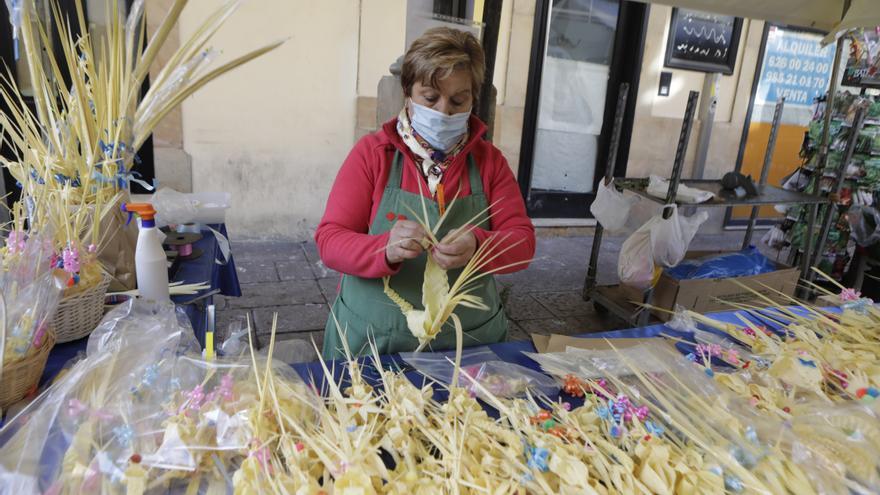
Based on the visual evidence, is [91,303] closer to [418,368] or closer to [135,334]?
[135,334]

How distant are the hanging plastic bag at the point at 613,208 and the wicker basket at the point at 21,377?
3.09m

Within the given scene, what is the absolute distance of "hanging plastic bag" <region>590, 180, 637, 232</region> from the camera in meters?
3.49

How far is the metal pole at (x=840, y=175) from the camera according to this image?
3.56 metres

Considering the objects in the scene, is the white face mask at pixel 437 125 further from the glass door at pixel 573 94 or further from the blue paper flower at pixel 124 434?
the glass door at pixel 573 94

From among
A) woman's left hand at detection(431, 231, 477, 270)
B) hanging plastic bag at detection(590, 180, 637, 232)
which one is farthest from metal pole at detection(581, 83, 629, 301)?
woman's left hand at detection(431, 231, 477, 270)

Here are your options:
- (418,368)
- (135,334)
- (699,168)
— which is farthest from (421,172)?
(699,168)

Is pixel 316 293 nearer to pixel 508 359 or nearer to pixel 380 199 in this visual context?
pixel 380 199

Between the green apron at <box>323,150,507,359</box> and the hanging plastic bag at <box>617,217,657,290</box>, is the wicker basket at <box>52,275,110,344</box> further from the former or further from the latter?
the hanging plastic bag at <box>617,217,657,290</box>

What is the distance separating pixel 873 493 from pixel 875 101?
168 inches

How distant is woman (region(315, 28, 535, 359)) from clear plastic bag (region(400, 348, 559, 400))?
0.65 ft

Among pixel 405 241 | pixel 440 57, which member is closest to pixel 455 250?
pixel 405 241

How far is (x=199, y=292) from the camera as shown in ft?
6.28

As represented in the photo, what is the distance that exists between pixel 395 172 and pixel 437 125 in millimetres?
217

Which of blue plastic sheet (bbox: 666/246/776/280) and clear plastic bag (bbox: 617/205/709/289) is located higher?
clear plastic bag (bbox: 617/205/709/289)
